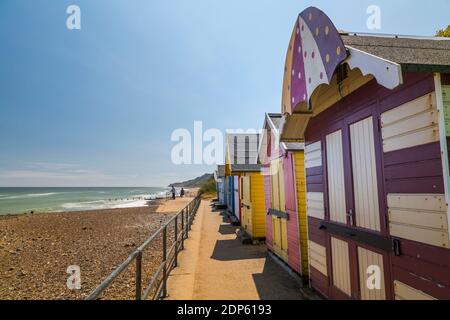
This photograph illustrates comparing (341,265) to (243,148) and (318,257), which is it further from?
(243,148)

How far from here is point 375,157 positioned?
10.2ft

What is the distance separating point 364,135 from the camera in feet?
11.0

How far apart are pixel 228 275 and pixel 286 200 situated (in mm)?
2117

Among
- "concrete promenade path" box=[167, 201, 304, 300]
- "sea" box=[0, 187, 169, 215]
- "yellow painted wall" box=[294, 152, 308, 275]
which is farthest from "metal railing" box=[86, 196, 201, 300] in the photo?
"sea" box=[0, 187, 169, 215]

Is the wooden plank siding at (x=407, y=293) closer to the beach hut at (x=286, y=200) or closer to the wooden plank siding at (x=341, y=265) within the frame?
the wooden plank siding at (x=341, y=265)

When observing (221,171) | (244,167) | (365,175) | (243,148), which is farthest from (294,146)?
(221,171)

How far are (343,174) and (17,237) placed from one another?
18.4 metres

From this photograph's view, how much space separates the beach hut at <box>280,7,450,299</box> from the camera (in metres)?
2.27

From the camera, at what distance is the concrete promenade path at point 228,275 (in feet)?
15.9

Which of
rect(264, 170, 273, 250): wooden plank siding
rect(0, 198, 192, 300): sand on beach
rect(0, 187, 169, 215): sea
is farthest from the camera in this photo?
rect(0, 187, 169, 215): sea

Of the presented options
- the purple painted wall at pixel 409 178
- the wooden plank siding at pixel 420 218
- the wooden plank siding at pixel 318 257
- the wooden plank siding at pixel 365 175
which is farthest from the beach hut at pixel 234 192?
the wooden plank siding at pixel 420 218

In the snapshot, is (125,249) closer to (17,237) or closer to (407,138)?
(17,237)

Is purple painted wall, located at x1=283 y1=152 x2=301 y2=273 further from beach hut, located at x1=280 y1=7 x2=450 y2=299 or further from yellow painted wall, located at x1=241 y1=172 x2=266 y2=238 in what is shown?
yellow painted wall, located at x1=241 y1=172 x2=266 y2=238
